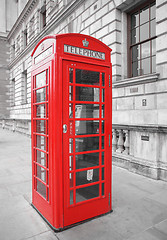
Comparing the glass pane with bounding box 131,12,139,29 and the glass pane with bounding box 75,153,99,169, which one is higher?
the glass pane with bounding box 131,12,139,29

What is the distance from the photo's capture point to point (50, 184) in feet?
9.32

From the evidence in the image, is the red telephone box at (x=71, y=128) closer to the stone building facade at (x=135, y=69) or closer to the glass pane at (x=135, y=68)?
the stone building facade at (x=135, y=69)

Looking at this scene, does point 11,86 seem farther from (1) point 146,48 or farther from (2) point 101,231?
(2) point 101,231

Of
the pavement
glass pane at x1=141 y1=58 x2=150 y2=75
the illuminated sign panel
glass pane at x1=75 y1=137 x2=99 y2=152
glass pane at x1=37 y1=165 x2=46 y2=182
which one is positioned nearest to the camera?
the pavement

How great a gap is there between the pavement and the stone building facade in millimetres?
913

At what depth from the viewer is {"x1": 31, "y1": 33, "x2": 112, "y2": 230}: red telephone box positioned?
2.73 m

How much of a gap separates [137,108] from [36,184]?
4178mm

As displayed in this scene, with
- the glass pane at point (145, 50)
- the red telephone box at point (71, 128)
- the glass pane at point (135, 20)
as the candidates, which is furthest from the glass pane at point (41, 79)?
the glass pane at point (135, 20)

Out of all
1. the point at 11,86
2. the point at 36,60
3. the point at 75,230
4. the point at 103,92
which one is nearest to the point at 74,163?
the point at 75,230

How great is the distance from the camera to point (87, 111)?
10.4 ft

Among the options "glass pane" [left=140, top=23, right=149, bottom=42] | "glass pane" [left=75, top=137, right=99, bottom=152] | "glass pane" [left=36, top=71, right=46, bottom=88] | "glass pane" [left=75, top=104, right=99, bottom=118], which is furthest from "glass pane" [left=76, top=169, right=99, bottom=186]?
"glass pane" [left=140, top=23, right=149, bottom=42]

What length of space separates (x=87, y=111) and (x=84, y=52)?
0.90 meters

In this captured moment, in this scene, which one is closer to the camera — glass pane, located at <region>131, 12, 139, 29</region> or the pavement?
the pavement

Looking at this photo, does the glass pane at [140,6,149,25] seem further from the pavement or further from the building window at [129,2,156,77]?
the pavement
